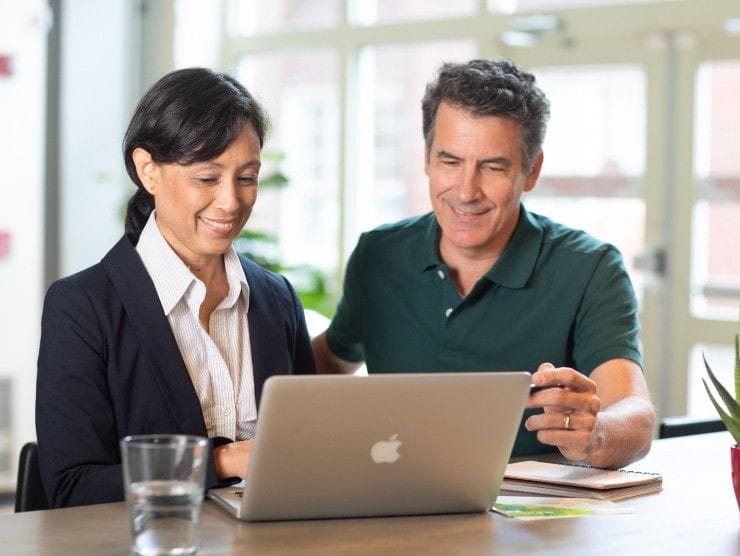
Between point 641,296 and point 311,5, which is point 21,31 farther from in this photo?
point 641,296

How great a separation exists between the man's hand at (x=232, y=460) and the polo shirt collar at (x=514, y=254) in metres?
0.88

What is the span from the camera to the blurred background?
4.97m

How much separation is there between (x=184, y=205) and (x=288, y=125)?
14.3 ft

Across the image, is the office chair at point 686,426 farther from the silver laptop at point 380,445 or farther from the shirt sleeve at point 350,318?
the silver laptop at point 380,445

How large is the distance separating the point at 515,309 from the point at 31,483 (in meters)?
1.09

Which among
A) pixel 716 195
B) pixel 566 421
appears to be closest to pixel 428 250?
pixel 566 421

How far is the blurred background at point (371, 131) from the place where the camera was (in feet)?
16.3

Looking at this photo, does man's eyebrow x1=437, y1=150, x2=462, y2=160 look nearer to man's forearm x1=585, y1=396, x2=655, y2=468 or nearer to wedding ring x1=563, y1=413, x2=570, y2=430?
man's forearm x1=585, y1=396, x2=655, y2=468

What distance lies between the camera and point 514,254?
271 cm

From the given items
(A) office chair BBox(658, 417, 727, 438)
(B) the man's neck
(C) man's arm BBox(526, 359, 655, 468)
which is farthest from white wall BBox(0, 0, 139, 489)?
(C) man's arm BBox(526, 359, 655, 468)

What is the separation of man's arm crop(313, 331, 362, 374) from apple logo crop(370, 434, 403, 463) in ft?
3.74

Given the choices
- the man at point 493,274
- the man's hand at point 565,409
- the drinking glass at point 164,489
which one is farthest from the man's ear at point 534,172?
the drinking glass at point 164,489

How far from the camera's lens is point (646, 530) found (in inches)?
72.2

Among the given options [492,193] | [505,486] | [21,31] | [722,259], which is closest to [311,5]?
[21,31]
